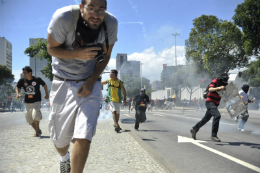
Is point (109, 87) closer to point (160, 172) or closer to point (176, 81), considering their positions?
point (160, 172)

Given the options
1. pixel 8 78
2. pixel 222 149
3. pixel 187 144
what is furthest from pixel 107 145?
pixel 8 78

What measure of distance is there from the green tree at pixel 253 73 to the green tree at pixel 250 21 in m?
14.9

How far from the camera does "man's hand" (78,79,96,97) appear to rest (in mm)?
2230

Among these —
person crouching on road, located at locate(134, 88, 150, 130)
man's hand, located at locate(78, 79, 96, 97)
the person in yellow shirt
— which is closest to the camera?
man's hand, located at locate(78, 79, 96, 97)

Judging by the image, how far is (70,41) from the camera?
2.27m

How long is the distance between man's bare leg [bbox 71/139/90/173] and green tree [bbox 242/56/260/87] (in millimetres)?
35459

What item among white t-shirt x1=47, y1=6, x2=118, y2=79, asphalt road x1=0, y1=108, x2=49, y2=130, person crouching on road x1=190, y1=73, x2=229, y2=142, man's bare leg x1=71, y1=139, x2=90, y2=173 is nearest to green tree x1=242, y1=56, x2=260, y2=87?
asphalt road x1=0, y1=108, x2=49, y2=130

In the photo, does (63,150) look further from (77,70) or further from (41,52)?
(41,52)

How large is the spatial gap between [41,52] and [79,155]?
73.6 ft

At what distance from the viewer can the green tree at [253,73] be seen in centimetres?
3379

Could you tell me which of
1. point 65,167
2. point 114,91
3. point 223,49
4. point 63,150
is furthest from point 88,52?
point 223,49

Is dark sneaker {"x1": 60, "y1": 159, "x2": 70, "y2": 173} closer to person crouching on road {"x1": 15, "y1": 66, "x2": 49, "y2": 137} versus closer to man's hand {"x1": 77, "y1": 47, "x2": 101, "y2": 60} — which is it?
man's hand {"x1": 77, "y1": 47, "x2": 101, "y2": 60}

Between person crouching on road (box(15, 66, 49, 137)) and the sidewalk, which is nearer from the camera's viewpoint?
the sidewalk

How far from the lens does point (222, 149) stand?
5.26 metres
